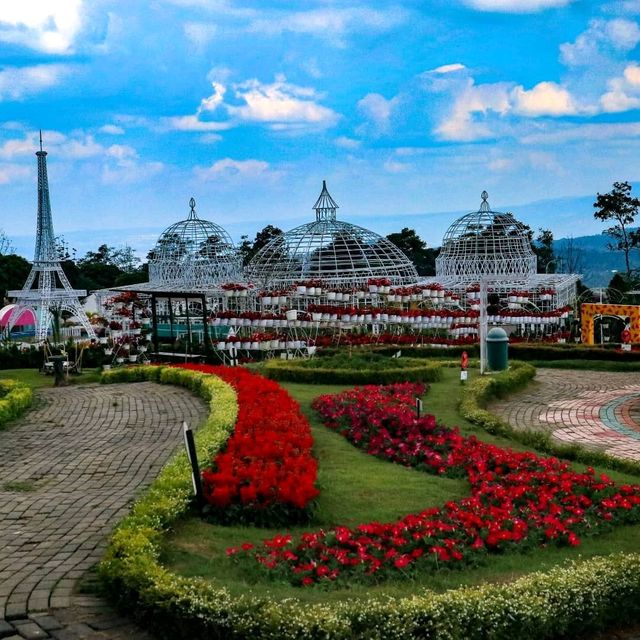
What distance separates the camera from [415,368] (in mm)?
17750

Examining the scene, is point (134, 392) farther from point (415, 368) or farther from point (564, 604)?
point (564, 604)

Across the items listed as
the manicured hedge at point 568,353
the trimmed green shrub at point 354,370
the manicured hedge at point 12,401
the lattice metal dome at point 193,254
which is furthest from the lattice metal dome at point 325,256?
the manicured hedge at point 12,401

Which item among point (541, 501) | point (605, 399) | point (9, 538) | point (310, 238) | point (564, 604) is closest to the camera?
point (564, 604)

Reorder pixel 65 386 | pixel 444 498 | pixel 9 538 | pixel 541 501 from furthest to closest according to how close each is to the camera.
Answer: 1. pixel 65 386
2. pixel 444 498
3. pixel 541 501
4. pixel 9 538

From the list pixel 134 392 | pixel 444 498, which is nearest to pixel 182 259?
pixel 134 392

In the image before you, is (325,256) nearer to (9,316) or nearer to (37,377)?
(37,377)

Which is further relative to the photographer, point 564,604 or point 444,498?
point 444,498

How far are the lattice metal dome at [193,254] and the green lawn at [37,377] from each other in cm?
1249

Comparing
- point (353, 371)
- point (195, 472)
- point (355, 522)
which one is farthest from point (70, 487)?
point (353, 371)

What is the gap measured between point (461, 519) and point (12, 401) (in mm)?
9779

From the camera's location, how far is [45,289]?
45844 mm

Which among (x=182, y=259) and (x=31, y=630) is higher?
(x=182, y=259)

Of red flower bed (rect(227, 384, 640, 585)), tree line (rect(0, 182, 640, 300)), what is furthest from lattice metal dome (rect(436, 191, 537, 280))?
red flower bed (rect(227, 384, 640, 585))

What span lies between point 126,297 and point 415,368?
1657 cm
